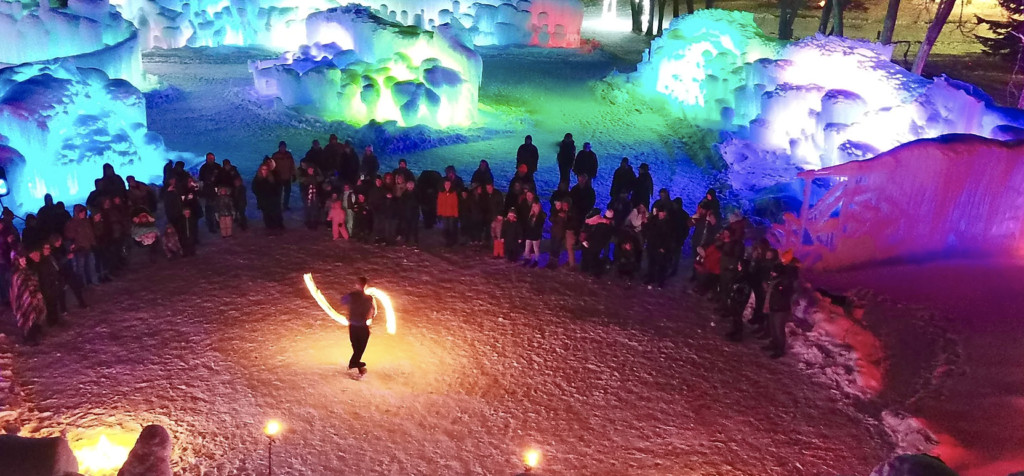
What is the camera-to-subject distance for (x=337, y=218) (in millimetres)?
13797

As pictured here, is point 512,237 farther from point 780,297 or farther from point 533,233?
point 780,297

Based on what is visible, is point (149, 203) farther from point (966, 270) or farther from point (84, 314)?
point (966, 270)

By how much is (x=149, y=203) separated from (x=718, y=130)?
12.4 meters

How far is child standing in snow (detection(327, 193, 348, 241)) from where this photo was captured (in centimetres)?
1374

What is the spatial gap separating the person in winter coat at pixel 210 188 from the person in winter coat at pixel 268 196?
613mm

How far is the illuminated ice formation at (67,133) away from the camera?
14.9m

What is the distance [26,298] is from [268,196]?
4.19 metres

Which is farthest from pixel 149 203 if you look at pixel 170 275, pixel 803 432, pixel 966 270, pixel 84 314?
pixel 966 270

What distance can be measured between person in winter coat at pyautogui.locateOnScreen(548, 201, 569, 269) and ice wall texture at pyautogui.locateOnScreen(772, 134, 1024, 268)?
3452 millimetres

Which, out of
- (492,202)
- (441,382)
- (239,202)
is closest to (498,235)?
(492,202)

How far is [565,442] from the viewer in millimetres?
9023

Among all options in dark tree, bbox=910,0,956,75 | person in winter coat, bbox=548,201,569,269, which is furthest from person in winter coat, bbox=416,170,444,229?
dark tree, bbox=910,0,956,75

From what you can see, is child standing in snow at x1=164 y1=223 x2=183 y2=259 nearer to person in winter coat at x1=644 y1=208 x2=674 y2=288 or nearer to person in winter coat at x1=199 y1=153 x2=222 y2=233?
person in winter coat at x1=199 y1=153 x2=222 y2=233

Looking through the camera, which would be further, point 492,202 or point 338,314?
point 492,202
